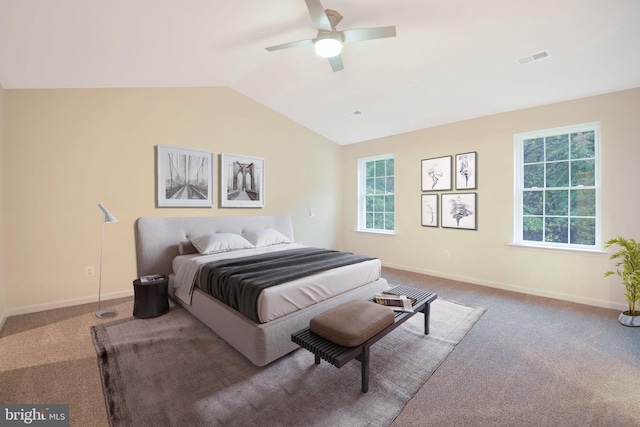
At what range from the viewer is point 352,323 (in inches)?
71.1

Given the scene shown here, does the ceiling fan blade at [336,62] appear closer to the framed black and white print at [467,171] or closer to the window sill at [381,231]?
the framed black and white print at [467,171]

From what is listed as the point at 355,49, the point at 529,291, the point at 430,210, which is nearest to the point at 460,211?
the point at 430,210

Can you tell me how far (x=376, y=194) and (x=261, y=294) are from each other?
13.2 feet

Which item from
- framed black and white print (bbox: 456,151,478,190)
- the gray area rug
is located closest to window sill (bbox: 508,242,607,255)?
framed black and white print (bbox: 456,151,478,190)

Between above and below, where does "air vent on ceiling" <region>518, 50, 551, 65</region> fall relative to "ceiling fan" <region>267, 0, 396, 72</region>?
above

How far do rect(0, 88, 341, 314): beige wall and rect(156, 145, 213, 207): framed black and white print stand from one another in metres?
0.10

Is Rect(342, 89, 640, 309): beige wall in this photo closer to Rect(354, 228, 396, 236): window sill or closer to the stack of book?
Rect(354, 228, 396, 236): window sill

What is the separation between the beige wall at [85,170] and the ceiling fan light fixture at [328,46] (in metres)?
2.34

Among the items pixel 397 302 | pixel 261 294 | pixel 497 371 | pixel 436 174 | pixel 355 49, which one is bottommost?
pixel 497 371

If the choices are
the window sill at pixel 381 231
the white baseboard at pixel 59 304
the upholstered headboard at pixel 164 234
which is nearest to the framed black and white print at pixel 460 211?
the window sill at pixel 381 231

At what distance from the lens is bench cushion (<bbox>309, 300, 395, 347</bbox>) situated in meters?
1.72

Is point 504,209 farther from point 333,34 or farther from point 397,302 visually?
point 333,34

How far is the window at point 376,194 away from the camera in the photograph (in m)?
5.35

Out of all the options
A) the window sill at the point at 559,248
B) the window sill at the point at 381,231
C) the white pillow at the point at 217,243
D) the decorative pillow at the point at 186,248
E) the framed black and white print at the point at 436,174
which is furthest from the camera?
the window sill at the point at 381,231
